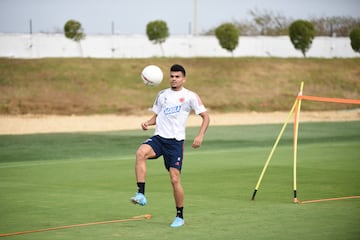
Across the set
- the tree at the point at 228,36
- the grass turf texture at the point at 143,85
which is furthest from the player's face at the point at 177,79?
the tree at the point at 228,36

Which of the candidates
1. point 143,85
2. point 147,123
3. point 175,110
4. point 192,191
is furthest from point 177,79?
point 143,85

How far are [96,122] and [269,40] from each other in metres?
26.8

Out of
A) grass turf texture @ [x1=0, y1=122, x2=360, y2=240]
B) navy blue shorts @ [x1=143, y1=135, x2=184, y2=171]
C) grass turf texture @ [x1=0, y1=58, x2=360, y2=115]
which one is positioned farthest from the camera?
grass turf texture @ [x1=0, y1=58, x2=360, y2=115]

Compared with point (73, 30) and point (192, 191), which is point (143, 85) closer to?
point (73, 30)

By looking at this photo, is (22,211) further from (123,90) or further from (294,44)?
(294,44)

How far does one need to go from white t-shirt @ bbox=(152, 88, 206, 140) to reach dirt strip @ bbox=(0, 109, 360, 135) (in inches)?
906

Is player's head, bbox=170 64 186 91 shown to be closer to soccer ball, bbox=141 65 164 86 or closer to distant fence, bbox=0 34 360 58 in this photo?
soccer ball, bbox=141 65 164 86

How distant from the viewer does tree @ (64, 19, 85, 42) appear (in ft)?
182

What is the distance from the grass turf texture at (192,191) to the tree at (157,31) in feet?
95.6

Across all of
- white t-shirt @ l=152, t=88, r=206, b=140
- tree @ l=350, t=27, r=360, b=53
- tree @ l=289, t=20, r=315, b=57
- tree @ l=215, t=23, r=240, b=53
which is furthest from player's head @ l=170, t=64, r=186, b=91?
tree @ l=350, t=27, r=360, b=53

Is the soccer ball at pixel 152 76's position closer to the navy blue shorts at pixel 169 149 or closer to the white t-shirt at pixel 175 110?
the white t-shirt at pixel 175 110

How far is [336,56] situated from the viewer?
2574 inches

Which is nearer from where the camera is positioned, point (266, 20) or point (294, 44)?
point (294, 44)

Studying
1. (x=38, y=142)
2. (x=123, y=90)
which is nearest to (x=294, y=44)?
(x=123, y=90)
